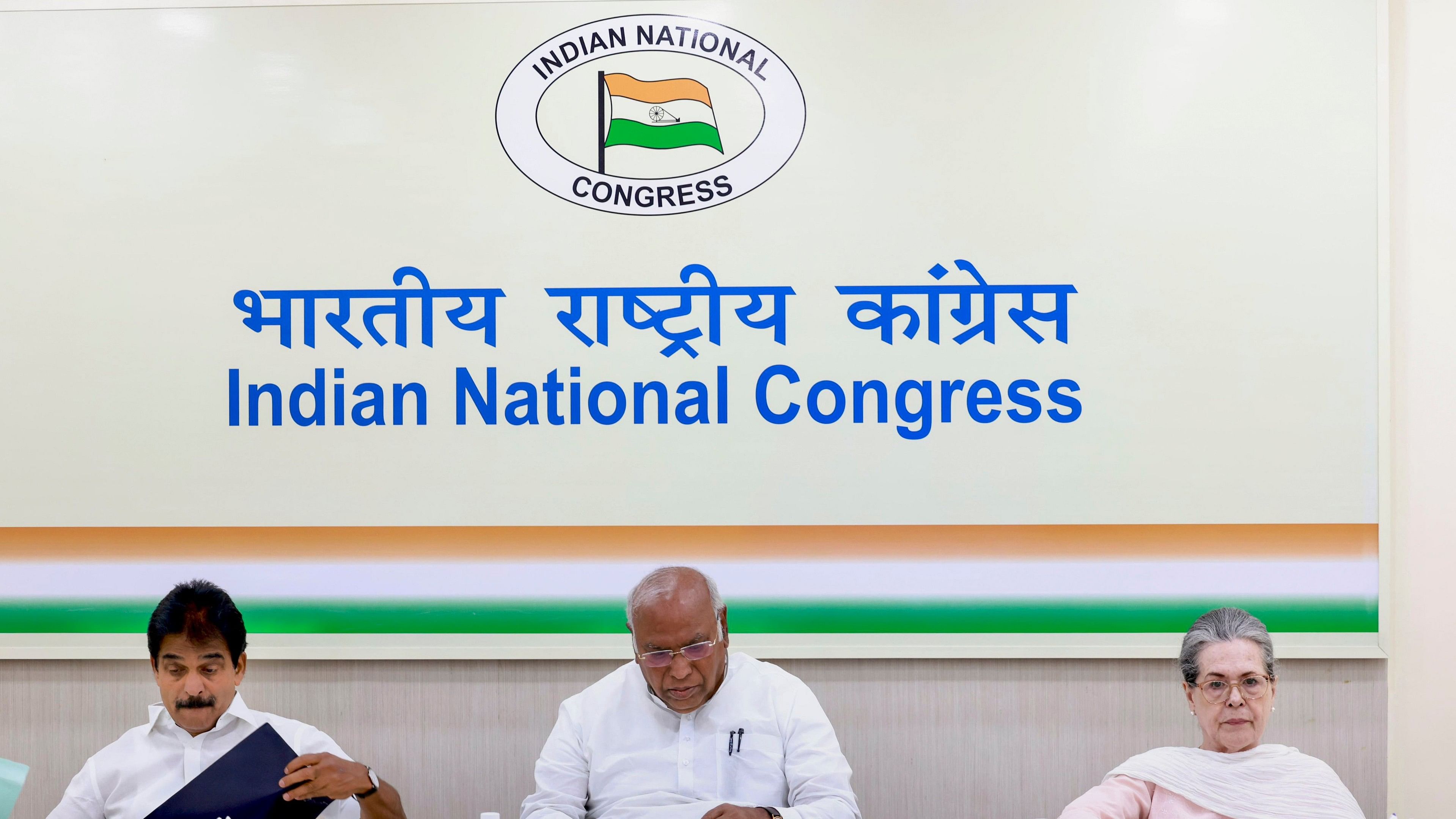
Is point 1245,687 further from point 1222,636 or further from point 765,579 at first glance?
point 765,579

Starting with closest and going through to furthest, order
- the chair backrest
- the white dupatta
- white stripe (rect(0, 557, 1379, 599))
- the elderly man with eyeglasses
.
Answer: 1. the chair backrest
2. the white dupatta
3. the elderly man with eyeglasses
4. white stripe (rect(0, 557, 1379, 599))

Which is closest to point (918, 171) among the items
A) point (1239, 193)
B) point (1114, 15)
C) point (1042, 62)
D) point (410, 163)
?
point (1042, 62)

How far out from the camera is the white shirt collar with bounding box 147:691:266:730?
2068 millimetres

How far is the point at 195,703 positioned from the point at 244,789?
218 millimetres

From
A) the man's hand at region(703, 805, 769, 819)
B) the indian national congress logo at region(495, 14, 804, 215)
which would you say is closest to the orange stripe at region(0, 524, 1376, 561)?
the man's hand at region(703, 805, 769, 819)

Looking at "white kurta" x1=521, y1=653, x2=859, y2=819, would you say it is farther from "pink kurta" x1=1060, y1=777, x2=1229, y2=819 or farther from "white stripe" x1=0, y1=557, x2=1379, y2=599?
"pink kurta" x1=1060, y1=777, x2=1229, y2=819

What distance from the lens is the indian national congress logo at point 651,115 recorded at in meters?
2.42

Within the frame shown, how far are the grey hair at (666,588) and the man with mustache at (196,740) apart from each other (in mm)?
683

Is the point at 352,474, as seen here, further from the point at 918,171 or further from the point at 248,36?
the point at 918,171

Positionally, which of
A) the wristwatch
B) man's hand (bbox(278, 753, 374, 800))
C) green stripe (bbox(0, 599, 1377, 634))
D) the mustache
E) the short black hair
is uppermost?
the short black hair

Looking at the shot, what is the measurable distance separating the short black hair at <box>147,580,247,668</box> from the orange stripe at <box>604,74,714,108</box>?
1.49 metres

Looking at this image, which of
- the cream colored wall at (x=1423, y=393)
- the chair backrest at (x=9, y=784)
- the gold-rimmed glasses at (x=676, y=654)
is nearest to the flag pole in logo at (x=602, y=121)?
the gold-rimmed glasses at (x=676, y=654)

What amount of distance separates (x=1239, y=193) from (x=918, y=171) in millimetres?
784

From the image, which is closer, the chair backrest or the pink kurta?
the chair backrest
